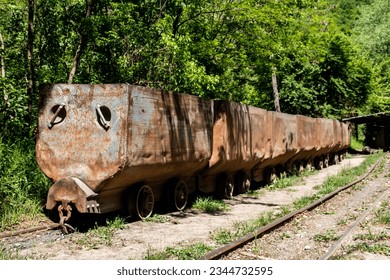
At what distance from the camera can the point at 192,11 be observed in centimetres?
1384

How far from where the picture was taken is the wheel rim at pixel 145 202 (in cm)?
826

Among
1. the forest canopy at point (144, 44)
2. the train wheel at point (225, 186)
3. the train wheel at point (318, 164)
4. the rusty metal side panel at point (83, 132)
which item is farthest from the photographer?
the train wheel at point (318, 164)

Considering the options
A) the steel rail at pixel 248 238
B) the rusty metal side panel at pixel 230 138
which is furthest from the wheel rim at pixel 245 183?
the steel rail at pixel 248 238

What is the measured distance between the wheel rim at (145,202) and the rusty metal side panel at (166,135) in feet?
0.80

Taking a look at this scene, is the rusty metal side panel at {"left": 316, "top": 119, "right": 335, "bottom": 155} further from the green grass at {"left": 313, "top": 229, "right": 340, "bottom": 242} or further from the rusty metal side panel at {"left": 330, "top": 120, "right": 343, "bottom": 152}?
the green grass at {"left": 313, "top": 229, "right": 340, "bottom": 242}

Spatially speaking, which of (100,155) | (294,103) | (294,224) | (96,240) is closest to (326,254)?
(294,224)

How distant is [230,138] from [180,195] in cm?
241

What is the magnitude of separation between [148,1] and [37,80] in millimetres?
3529

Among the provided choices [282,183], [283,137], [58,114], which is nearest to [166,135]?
[58,114]

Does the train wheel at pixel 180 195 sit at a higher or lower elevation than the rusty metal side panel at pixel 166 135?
lower

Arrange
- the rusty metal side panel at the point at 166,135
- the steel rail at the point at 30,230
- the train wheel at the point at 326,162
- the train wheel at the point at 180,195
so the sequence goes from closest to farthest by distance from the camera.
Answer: the steel rail at the point at 30,230 < the rusty metal side panel at the point at 166,135 < the train wheel at the point at 180,195 < the train wheel at the point at 326,162

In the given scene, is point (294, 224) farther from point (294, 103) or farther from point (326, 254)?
point (294, 103)

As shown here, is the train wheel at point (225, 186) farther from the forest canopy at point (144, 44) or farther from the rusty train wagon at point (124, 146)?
the forest canopy at point (144, 44)

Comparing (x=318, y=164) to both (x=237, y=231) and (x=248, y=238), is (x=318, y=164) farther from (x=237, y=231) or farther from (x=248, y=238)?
(x=248, y=238)
